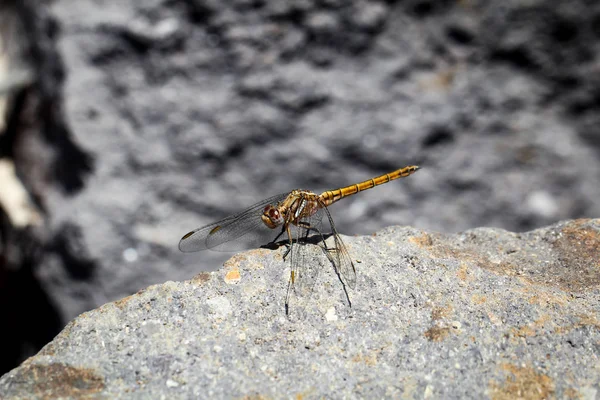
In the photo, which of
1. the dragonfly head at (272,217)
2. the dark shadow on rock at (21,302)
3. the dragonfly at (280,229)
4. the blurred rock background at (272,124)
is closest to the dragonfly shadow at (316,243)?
the dragonfly at (280,229)

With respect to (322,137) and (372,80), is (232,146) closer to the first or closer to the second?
(322,137)

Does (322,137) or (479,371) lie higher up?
(322,137)

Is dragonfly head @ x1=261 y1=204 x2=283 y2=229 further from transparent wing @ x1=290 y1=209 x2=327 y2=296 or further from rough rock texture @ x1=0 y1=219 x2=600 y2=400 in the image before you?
rough rock texture @ x1=0 y1=219 x2=600 y2=400

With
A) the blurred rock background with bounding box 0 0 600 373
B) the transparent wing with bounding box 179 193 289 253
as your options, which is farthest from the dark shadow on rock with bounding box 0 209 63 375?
the transparent wing with bounding box 179 193 289 253

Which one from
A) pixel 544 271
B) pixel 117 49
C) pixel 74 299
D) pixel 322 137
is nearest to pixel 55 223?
pixel 74 299

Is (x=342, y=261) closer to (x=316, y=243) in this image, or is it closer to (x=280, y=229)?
(x=316, y=243)

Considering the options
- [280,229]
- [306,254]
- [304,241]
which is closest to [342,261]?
[306,254]

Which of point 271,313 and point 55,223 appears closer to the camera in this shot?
point 271,313
